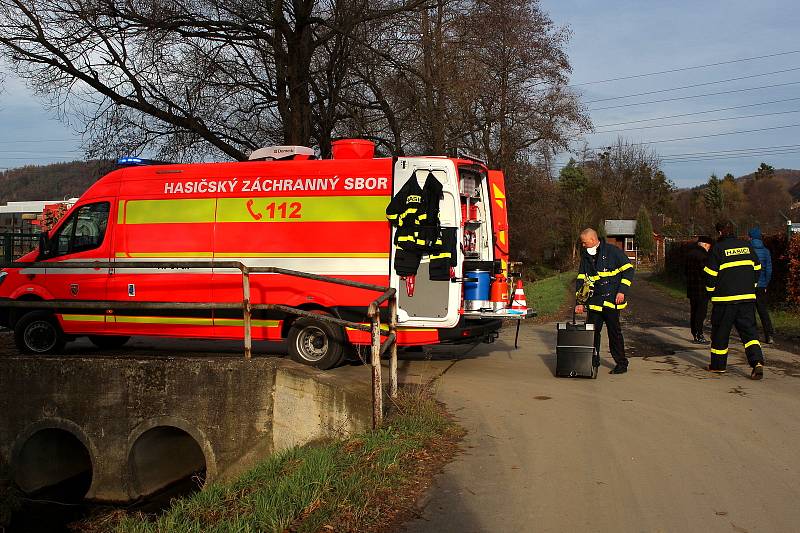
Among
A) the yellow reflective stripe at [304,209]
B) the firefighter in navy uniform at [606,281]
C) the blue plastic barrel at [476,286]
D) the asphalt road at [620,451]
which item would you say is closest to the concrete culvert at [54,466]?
the yellow reflective stripe at [304,209]

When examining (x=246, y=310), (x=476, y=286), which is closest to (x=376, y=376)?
(x=246, y=310)

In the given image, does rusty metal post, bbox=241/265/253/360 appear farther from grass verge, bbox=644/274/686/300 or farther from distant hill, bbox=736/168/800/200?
distant hill, bbox=736/168/800/200

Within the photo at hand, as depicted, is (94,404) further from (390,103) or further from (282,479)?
(390,103)

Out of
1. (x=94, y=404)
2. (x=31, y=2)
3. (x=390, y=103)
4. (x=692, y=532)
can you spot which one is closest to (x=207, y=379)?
(x=94, y=404)

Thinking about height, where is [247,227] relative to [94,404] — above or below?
above

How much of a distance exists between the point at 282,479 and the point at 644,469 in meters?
2.55

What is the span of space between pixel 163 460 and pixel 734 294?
7158mm

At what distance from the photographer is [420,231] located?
870 cm

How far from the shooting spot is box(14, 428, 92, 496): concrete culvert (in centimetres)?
941

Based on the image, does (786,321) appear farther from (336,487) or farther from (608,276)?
(336,487)

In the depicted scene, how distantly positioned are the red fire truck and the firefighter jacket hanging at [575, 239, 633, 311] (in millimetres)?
1144

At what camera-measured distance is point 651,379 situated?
8984mm

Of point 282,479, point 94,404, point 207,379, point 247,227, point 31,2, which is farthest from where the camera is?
point 31,2

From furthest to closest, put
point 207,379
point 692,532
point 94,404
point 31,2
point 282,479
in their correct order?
point 31,2 → point 94,404 → point 207,379 → point 282,479 → point 692,532
